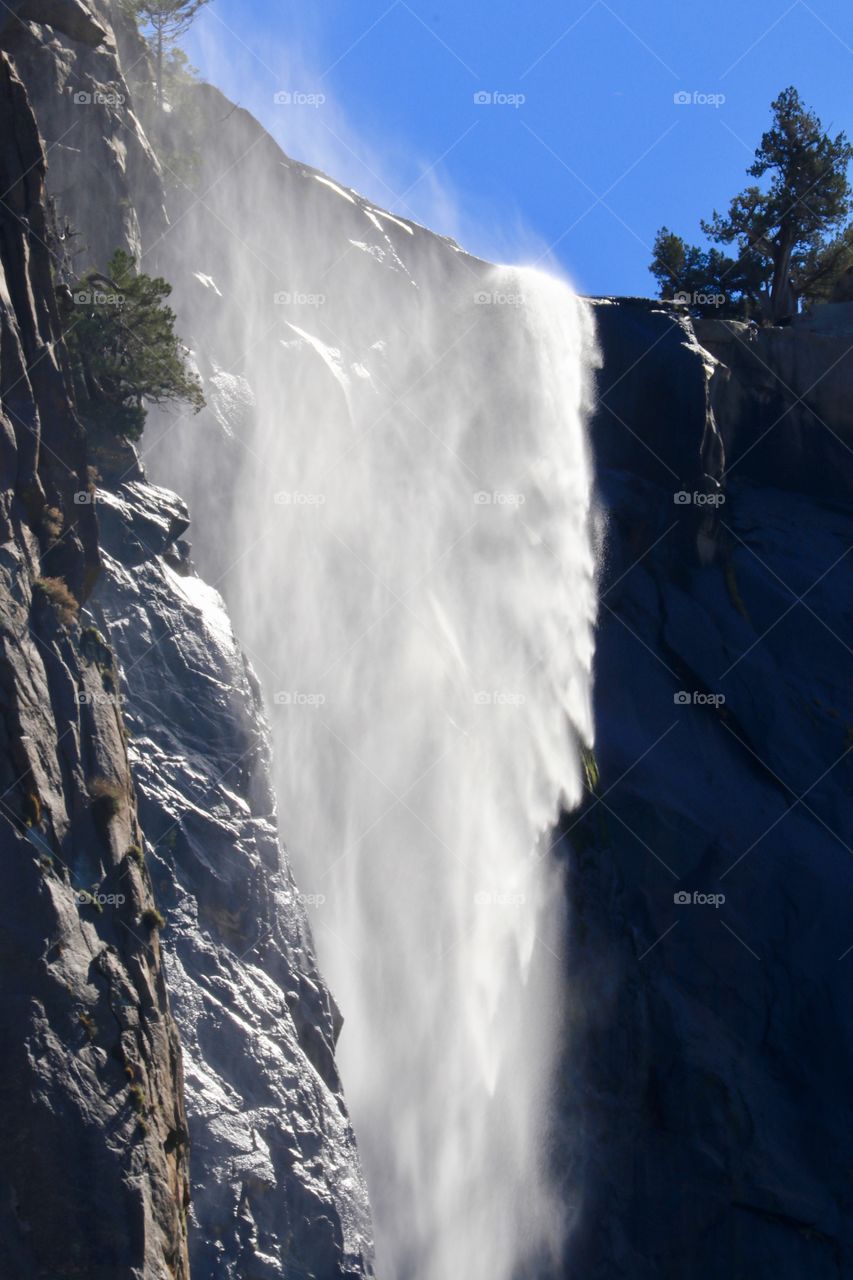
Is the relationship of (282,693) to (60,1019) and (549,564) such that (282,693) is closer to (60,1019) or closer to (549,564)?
(549,564)

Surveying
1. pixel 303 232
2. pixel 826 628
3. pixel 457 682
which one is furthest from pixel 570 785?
pixel 303 232

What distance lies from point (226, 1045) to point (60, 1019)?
433cm

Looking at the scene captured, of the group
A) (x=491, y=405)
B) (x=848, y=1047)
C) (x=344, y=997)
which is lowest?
(x=848, y=1047)

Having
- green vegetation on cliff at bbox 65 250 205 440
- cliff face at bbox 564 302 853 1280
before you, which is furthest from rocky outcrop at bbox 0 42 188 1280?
cliff face at bbox 564 302 853 1280

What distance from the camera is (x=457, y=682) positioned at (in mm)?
31000

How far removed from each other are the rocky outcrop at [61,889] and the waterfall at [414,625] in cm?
905

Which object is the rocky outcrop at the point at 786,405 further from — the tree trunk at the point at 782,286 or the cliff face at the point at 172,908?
the cliff face at the point at 172,908

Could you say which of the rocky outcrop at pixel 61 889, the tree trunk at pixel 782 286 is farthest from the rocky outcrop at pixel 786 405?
the rocky outcrop at pixel 61 889

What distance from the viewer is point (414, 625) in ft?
103

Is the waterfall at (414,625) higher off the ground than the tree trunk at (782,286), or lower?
lower

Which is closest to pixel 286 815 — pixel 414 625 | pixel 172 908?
pixel 414 625

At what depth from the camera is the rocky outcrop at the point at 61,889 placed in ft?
44.2

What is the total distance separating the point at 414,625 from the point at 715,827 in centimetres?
781

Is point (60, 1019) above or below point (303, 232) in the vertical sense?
below
